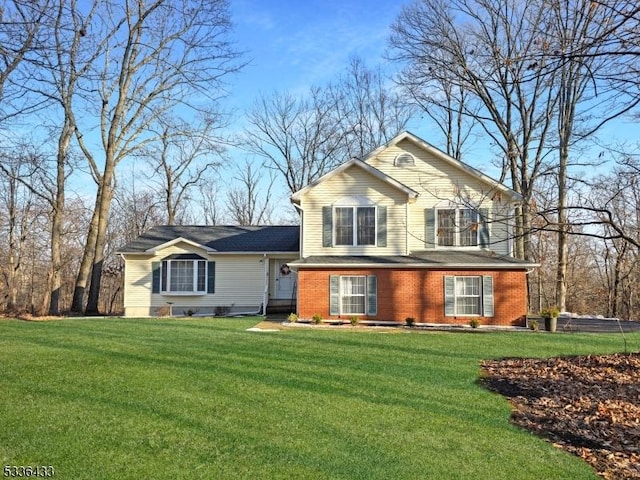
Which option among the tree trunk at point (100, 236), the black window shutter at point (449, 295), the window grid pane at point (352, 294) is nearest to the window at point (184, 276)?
the tree trunk at point (100, 236)

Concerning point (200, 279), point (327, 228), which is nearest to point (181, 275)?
point (200, 279)

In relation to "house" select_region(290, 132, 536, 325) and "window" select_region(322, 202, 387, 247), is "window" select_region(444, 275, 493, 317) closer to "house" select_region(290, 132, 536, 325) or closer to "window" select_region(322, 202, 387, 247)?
"house" select_region(290, 132, 536, 325)

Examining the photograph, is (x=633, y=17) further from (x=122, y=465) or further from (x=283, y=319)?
(x=283, y=319)

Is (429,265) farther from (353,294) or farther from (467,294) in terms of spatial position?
(353,294)

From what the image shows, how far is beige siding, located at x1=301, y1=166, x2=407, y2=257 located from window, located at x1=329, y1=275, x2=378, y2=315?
4.03 feet

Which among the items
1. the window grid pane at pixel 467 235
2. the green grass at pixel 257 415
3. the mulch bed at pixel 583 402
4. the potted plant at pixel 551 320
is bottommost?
the mulch bed at pixel 583 402

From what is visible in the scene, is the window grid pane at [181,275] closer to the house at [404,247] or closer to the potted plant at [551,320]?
the house at [404,247]

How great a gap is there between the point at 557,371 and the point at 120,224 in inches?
1612

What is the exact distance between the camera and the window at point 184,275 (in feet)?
73.5

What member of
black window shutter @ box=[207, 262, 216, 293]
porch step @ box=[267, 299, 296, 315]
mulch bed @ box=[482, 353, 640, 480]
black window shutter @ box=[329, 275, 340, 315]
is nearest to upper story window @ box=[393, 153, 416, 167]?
black window shutter @ box=[329, 275, 340, 315]

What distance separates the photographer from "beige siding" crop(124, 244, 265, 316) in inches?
883

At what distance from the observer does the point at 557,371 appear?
968cm

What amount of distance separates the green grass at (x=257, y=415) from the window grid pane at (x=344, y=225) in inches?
333

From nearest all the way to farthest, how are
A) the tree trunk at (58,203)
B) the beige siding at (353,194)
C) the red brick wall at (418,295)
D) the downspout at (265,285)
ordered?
the red brick wall at (418,295) < the beige siding at (353,194) < the downspout at (265,285) < the tree trunk at (58,203)
